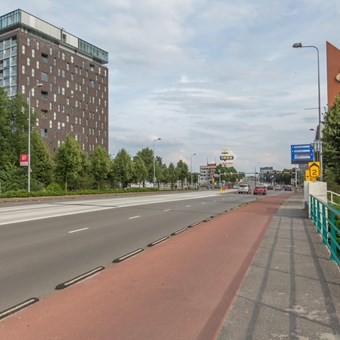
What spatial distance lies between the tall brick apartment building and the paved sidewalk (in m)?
80.8

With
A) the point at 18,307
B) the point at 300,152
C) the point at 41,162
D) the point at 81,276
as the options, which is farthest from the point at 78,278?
the point at 300,152

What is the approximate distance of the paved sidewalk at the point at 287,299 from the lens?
4.42 metres

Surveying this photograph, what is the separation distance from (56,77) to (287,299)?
99.9 m

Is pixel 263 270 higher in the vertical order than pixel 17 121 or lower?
lower

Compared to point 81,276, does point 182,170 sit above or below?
above

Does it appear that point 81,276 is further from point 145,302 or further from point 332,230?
point 332,230

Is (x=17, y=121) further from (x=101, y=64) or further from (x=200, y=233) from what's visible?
(x=101, y=64)

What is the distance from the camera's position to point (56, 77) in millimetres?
97938

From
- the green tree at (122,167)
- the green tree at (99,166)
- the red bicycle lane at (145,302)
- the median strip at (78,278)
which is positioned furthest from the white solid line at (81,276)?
the green tree at (122,167)

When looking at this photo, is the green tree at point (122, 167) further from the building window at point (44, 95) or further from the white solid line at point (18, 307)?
the white solid line at point (18, 307)

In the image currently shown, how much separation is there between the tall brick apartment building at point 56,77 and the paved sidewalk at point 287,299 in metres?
80.8

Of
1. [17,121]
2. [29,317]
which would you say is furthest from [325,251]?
[17,121]

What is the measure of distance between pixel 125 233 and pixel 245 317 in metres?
8.37

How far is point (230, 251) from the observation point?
949 centimetres
